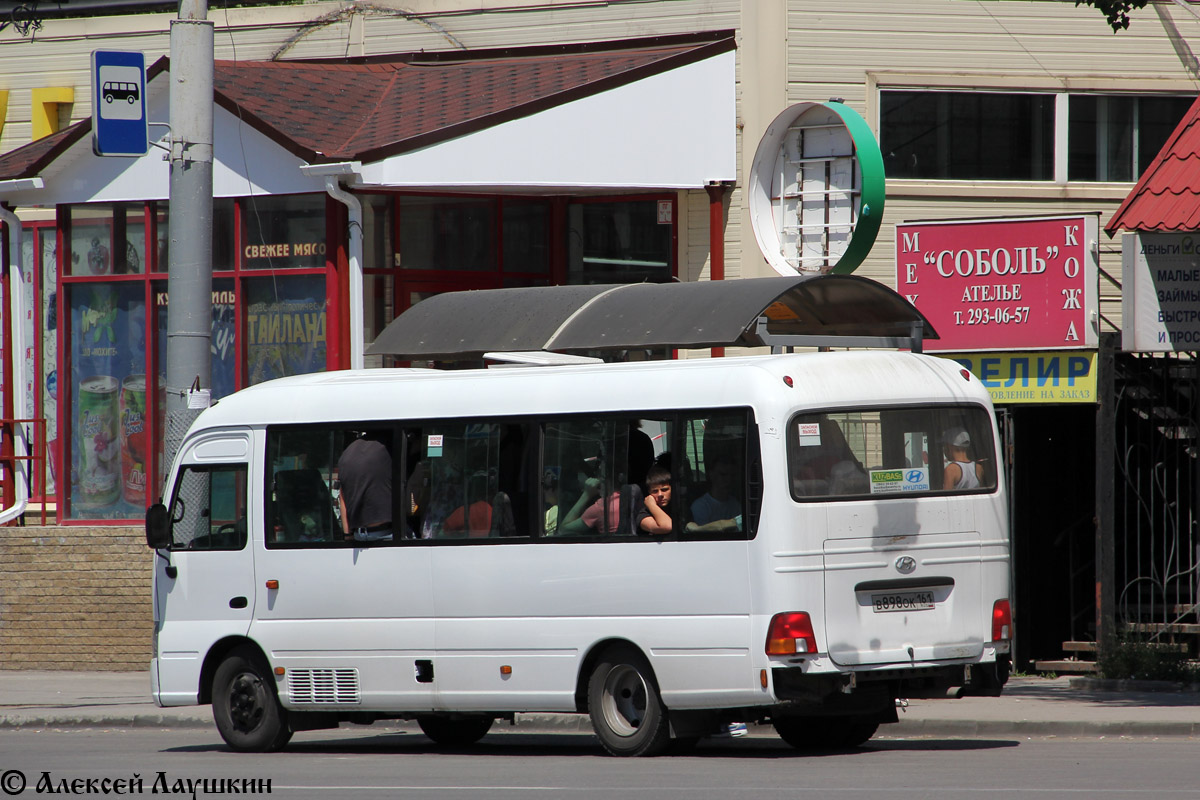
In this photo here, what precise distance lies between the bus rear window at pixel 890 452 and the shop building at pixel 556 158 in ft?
20.0

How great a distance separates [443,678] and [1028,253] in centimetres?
649

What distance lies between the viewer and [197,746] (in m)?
13.0

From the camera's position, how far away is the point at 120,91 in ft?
49.5

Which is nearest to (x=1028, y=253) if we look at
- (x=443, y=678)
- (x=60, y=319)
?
(x=443, y=678)

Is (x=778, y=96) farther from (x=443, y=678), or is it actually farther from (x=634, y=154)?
(x=443, y=678)

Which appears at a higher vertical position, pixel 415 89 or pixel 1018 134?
pixel 415 89

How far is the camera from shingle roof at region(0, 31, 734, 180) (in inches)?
666

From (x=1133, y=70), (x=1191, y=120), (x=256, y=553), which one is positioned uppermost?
(x=1133, y=70)

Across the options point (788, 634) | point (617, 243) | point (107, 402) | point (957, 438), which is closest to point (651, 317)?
point (957, 438)

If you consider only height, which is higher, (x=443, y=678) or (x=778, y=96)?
(x=778, y=96)

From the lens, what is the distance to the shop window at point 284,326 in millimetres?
17422

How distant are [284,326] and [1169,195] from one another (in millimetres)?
8453

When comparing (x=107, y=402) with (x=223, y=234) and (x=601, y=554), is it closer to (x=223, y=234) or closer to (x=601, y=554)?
(x=223, y=234)

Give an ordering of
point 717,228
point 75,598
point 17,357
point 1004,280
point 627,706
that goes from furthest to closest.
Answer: point 17,357, point 75,598, point 717,228, point 1004,280, point 627,706
